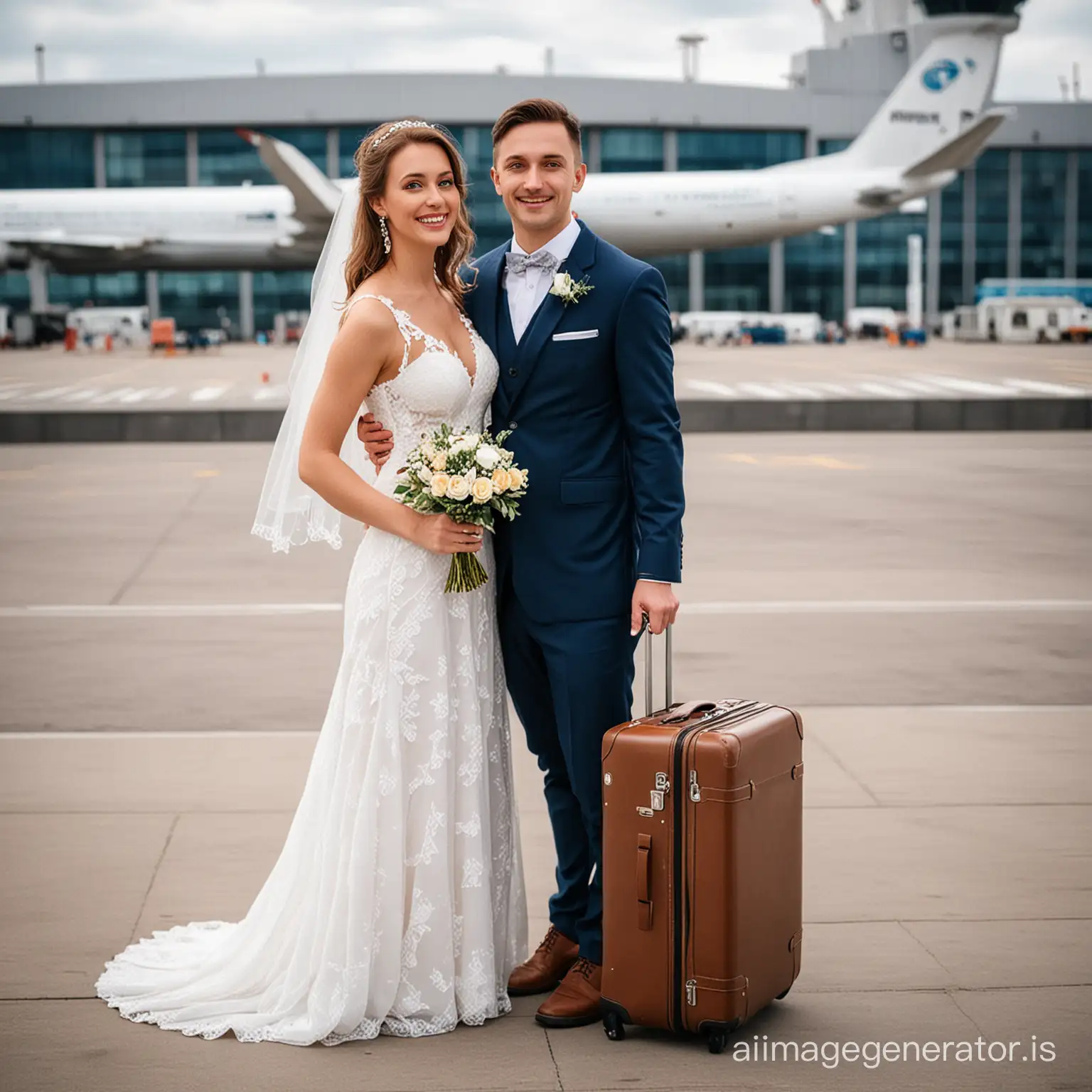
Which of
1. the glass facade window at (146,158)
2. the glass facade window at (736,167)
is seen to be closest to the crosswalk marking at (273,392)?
the glass facade window at (736,167)

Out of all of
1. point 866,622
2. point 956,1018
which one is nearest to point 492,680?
point 956,1018

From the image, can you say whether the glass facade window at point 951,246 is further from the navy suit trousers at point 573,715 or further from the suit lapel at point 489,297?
the navy suit trousers at point 573,715

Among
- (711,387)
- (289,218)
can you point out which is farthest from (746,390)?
(289,218)

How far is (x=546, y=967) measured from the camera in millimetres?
3744

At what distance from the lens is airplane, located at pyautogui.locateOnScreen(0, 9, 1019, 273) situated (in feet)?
157

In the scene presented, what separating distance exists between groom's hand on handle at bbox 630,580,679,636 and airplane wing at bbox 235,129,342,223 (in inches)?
1590

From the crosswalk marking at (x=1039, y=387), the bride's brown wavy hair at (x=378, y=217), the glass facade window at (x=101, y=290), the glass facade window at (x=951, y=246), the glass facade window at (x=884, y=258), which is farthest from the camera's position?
the glass facade window at (x=951, y=246)

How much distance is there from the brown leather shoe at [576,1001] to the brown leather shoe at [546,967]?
127mm

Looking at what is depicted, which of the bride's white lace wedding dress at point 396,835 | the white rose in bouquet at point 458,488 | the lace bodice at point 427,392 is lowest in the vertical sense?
the bride's white lace wedding dress at point 396,835

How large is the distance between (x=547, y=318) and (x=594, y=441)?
12.0 inches

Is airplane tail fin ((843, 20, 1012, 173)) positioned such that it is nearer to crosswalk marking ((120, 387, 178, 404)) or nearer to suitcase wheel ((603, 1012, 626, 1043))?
crosswalk marking ((120, 387, 178, 404))

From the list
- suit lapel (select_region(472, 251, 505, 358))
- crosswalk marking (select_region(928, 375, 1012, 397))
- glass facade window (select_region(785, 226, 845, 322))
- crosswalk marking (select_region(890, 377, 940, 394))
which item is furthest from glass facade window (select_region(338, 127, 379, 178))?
suit lapel (select_region(472, 251, 505, 358))

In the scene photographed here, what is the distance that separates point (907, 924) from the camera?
13.6 ft

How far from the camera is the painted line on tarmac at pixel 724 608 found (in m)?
8.78
